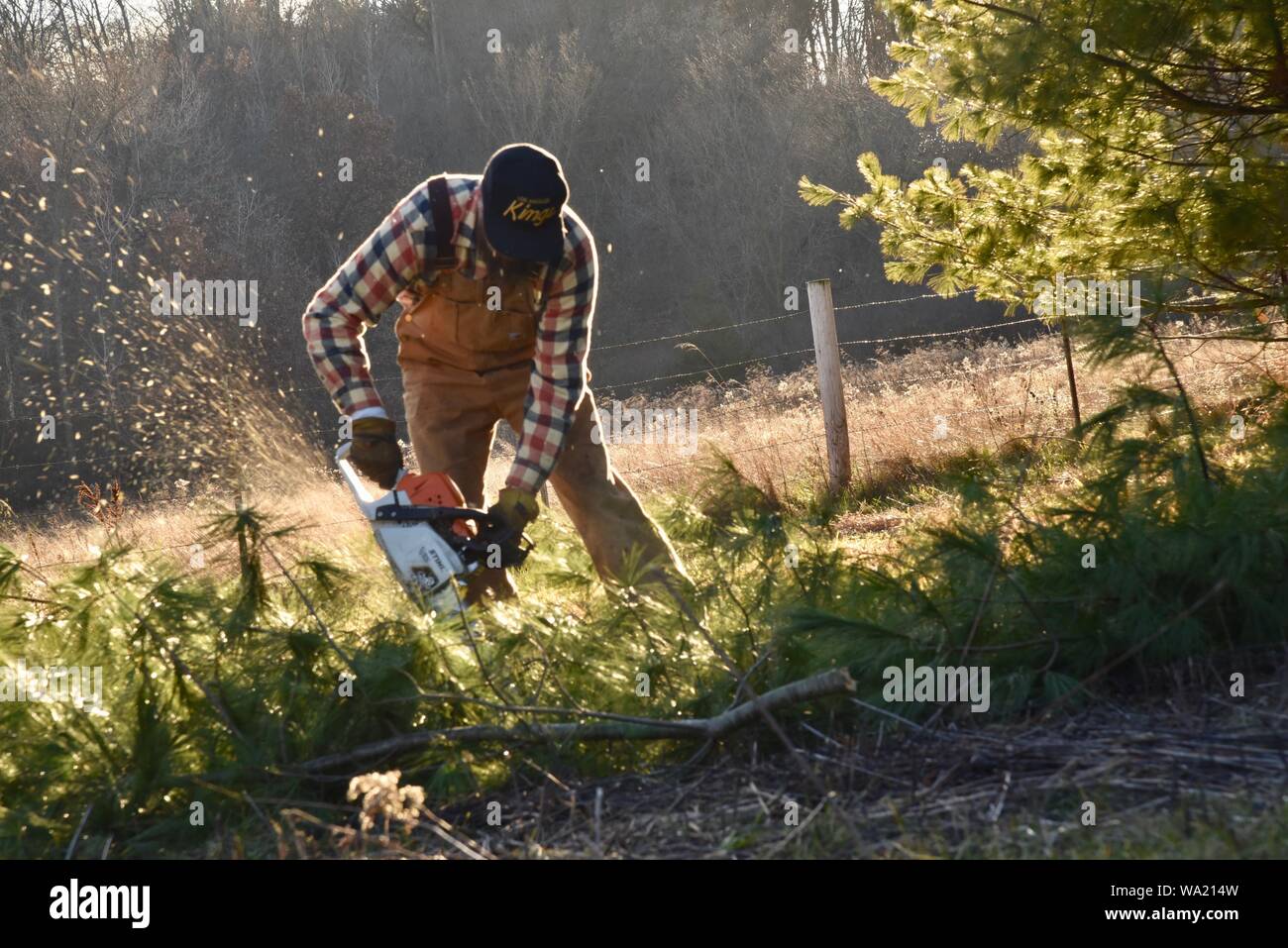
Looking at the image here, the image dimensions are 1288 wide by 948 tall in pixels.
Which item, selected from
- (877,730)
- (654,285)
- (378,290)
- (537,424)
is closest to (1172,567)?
(877,730)

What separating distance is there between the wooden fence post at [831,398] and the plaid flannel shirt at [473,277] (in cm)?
437

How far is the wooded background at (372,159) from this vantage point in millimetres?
24656

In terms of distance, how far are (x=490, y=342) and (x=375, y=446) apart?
650 mm

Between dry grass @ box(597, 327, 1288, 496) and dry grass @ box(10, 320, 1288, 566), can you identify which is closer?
dry grass @ box(10, 320, 1288, 566)

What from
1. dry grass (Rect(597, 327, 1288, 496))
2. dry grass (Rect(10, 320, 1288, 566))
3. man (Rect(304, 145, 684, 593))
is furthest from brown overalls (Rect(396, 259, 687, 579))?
dry grass (Rect(597, 327, 1288, 496))

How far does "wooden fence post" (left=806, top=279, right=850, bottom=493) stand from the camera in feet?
28.3

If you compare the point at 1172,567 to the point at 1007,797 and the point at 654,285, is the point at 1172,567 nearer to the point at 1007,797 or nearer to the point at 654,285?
the point at 1007,797

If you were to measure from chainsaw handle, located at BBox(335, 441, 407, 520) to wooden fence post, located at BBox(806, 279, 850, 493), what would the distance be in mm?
4856

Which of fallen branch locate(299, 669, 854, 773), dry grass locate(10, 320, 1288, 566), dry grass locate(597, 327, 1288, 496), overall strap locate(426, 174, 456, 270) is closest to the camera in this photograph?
fallen branch locate(299, 669, 854, 773)

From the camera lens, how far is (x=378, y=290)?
428 centimetres

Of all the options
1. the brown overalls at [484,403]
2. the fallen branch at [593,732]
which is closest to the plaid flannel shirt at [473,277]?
the brown overalls at [484,403]

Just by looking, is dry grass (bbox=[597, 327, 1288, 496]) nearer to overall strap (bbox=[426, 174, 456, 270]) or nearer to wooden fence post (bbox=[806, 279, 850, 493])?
wooden fence post (bbox=[806, 279, 850, 493])

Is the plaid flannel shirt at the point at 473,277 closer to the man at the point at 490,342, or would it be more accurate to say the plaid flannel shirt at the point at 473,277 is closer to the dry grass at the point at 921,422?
the man at the point at 490,342
